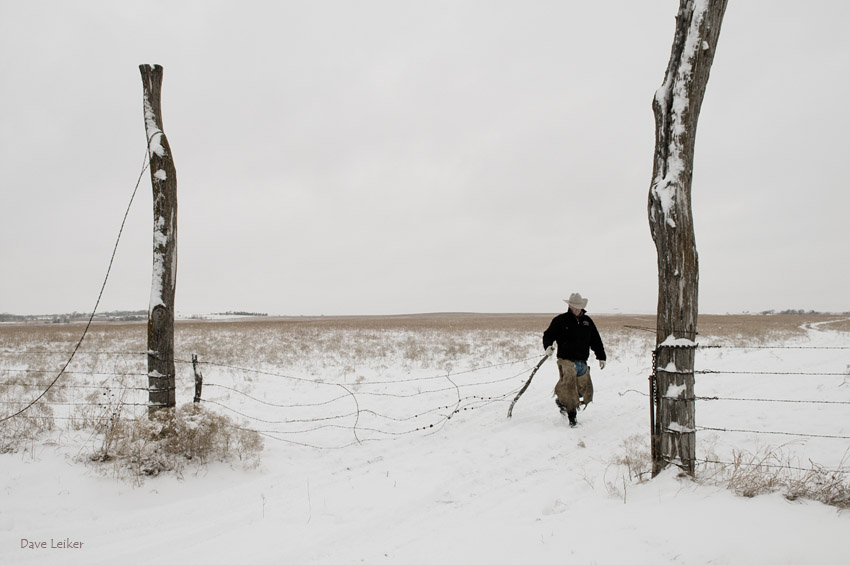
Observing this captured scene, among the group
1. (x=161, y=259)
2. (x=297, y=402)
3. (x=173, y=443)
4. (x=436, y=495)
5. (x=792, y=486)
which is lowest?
(x=297, y=402)

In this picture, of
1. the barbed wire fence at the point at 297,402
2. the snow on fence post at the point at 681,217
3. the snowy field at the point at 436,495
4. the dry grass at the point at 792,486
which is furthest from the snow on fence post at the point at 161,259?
the dry grass at the point at 792,486

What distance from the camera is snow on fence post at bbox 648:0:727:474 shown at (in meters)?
3.96

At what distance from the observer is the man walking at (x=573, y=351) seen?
21.3 ft

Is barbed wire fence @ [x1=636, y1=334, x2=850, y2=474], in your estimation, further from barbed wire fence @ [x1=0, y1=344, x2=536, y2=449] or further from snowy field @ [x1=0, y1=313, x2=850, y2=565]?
barbed wire fence @ [x1=0, y1=344, x2=536, y2=449]

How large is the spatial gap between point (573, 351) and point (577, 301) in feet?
2.55

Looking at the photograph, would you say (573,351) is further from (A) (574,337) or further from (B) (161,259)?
(B) (161,259)

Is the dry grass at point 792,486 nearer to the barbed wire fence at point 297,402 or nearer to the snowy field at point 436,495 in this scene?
the snowy field at point 436,495

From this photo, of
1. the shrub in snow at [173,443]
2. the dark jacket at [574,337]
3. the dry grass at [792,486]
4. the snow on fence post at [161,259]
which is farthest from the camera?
the dark jacket at [574,337]

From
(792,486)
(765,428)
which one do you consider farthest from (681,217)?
(765,428)

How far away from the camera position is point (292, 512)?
13.1ft

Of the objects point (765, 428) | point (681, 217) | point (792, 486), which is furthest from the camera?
point (765, 428)

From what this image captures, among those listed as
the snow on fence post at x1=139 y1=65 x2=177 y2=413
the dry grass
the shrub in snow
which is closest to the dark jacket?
the dry grass

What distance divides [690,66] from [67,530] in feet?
23.0

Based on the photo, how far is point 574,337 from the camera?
261 inches
